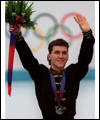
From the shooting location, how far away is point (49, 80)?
6.34 feet

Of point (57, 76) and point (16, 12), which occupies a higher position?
point (16, 12)

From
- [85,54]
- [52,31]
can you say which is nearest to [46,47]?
[52,31]

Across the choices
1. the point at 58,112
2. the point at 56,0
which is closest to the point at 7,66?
the point at 58,112

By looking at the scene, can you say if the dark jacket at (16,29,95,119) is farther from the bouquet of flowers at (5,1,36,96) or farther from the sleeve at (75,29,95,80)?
the bouquet of flowers at (5,1,36,96)

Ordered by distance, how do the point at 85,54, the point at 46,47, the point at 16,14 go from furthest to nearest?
the point at 46,47
the point at 85,54
the point at 16,14

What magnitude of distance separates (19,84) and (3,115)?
35cm

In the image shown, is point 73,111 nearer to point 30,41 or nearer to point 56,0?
point 30,41

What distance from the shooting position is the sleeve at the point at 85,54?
190 cm

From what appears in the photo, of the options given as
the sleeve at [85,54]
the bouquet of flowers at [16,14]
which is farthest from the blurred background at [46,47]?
the bouquet of flowers at [16,14]

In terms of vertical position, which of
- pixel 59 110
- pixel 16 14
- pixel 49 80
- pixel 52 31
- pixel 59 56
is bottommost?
pixel 59 110

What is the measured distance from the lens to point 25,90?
220 centimetres

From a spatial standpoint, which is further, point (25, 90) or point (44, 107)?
point (25, 90)

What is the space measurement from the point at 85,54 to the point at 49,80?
1.33 feet

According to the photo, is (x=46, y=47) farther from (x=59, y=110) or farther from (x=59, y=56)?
(x=59, y=110)
